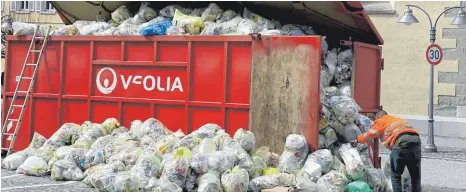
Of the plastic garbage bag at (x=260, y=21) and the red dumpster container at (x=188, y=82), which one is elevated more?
the plastic garbage bag at (x=260, y=21)

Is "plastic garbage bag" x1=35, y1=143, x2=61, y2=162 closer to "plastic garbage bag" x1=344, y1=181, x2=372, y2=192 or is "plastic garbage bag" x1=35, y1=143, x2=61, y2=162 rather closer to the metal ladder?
the metal ladder

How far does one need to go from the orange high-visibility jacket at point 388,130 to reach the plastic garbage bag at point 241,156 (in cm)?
109

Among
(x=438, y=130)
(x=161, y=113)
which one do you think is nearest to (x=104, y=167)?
(x=161, y=113)

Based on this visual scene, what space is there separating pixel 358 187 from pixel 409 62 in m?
9.77

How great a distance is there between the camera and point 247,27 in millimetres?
8266

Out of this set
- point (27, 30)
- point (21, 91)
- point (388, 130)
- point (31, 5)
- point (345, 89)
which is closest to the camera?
point (388, 130)

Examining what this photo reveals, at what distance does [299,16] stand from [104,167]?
2856 mm

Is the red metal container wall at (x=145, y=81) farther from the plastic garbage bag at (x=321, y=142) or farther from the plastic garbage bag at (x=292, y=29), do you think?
the plastic garbage bag at (x=321, y=142)

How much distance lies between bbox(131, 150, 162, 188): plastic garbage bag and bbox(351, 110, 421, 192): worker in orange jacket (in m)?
2.06

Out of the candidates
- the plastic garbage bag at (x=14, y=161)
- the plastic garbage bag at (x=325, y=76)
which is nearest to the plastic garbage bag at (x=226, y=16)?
the plastic garbage bag at (x=325, y=76)

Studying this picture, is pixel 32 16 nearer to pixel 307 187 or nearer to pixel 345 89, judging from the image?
pixel 345 89

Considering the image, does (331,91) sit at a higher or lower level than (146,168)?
higher

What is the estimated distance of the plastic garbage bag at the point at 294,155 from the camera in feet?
24.2

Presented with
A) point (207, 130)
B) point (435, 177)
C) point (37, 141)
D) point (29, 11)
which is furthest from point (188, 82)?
point (29, 11)
